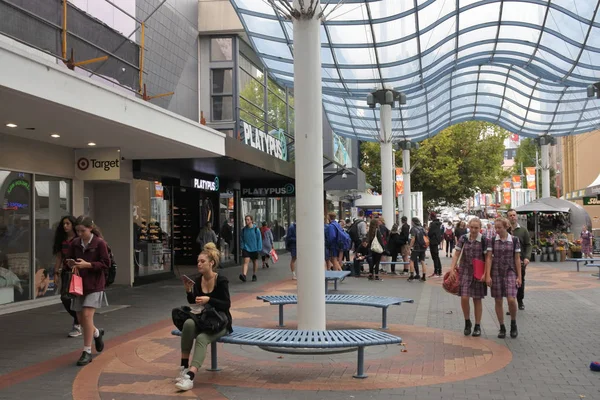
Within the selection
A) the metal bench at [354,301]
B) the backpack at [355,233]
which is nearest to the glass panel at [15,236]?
the metal bench at [354,301]

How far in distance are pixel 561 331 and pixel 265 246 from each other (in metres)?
10.6

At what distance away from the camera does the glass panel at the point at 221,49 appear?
67.7 ft

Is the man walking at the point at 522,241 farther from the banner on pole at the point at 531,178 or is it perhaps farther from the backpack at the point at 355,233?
the banner on pole at the point at 531,178

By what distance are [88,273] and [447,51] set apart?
633 inches

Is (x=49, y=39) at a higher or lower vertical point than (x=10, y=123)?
higher

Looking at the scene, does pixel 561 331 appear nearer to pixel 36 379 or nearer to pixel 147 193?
pixel 36 379

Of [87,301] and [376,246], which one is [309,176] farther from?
[376,246]

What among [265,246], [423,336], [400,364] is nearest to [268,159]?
[265,246]

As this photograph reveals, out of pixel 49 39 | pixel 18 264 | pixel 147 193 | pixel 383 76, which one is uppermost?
pixel 383 76

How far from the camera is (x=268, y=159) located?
57.3 ft

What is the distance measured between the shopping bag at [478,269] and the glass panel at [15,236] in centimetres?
→ 793

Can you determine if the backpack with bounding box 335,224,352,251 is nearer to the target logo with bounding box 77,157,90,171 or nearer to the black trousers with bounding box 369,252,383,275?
the black trousers with bounding box 369,252,383,275

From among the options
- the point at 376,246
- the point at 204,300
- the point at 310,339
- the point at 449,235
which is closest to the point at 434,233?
the point at 376,246

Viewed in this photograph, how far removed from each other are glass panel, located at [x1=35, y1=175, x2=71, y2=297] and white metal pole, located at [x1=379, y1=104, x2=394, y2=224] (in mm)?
11785
